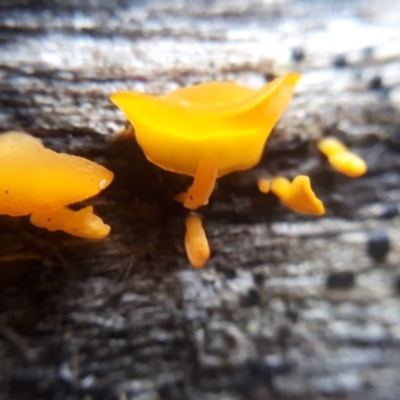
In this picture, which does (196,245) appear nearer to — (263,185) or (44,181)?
(263,185)

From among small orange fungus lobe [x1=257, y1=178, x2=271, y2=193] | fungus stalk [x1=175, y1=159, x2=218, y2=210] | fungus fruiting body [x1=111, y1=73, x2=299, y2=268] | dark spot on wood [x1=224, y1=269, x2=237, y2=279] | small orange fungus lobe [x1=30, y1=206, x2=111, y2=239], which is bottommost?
dark spot on wood [x1=224, y1=269, x2=237, y2=279]

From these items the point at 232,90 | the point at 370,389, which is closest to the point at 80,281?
the point at 232,90

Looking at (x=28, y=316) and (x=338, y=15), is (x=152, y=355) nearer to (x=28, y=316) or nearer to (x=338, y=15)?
(x=28, y=316)

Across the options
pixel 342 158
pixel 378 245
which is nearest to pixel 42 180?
pixel 342 158

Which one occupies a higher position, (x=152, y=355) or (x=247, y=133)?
(x=247, y=133)

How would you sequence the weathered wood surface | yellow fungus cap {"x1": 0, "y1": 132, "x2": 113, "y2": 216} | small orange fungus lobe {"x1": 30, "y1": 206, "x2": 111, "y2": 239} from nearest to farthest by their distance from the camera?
1. yellow fungus cap {"x1": 0, "y1": 132, "x2": 113, "y2": 216}
2. small orange fungus lobe {"x1": 30, "y1": 206, "x2": 111, "y2": 239}
3. the weathered wood surface

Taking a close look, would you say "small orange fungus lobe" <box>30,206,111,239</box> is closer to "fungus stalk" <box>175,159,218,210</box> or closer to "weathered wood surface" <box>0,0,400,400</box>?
"weathered wood surface" <box>0,0,400,400</box>

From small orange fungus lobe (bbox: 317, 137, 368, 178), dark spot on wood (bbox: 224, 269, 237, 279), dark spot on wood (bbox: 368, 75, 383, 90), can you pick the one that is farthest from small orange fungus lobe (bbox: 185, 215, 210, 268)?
dark spot on wood (bbox: 368, 75, 383, 90)
